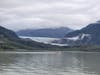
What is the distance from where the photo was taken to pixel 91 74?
4719 centimetres

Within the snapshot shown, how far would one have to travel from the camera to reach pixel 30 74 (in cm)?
4556

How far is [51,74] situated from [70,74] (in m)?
2.93

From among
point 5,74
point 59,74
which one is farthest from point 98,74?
point 5,74

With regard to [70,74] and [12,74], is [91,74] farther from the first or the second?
[12,74]

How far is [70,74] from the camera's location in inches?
1827

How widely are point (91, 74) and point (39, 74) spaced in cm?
740

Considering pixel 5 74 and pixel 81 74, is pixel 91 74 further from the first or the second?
pixel 5 74

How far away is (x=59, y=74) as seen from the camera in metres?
45.8

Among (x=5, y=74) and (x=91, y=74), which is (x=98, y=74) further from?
(x=5, y=74)

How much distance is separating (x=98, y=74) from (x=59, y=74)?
542 centimetres

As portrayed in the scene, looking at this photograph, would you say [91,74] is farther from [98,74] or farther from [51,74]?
[51,74]

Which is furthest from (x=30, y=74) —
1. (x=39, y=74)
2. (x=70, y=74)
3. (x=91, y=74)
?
(x=91, y=74)

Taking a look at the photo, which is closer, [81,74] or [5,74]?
[5,74]

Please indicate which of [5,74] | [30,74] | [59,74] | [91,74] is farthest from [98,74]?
[5,74]
